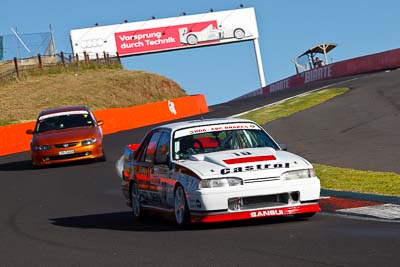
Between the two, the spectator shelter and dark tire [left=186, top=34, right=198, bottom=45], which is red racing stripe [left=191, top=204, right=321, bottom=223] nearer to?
the spectator shelter

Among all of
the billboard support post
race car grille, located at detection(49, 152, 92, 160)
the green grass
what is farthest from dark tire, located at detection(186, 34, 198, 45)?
race car grille, located at detection(49, 152, 92, 160)

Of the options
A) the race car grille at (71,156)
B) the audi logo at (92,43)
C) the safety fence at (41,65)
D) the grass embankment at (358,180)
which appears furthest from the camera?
the audi logo at (92,43)

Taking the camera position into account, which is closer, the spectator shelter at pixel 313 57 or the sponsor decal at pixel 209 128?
the sponsor decal at pixel 209 128

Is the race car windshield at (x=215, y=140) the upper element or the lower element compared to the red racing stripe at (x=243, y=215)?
upper

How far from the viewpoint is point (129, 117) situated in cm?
3781

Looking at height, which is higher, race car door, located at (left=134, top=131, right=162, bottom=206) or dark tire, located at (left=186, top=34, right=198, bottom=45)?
dark tire, located at (left=186, top=34, right=198, bottom=45)

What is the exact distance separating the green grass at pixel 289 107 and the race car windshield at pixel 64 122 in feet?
20.4

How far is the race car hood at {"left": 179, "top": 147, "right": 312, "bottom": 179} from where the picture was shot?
10.6 metres

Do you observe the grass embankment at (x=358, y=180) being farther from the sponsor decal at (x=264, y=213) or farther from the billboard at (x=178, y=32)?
the billboard at (x=178, y=32)

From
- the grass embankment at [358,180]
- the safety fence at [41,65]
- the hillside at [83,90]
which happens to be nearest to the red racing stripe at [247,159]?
the grass embankment at [358,180]

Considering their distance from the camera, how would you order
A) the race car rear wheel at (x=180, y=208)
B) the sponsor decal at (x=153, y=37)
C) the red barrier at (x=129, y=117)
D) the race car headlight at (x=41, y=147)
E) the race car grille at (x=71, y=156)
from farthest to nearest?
1. the sponsor decal at (x=153, y=37)
2. the red barrier at (x=129, y=117)
3. the race car headlight at (x=41, y=147)
4. the race car grille at (x=71, y=156)
5. the race car rear wheel at (x=180, y=208)

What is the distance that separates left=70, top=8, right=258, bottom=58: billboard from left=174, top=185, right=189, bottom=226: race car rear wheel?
72841 millimetres

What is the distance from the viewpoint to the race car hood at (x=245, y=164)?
1064 centimetres

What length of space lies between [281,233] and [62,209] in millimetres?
5985
